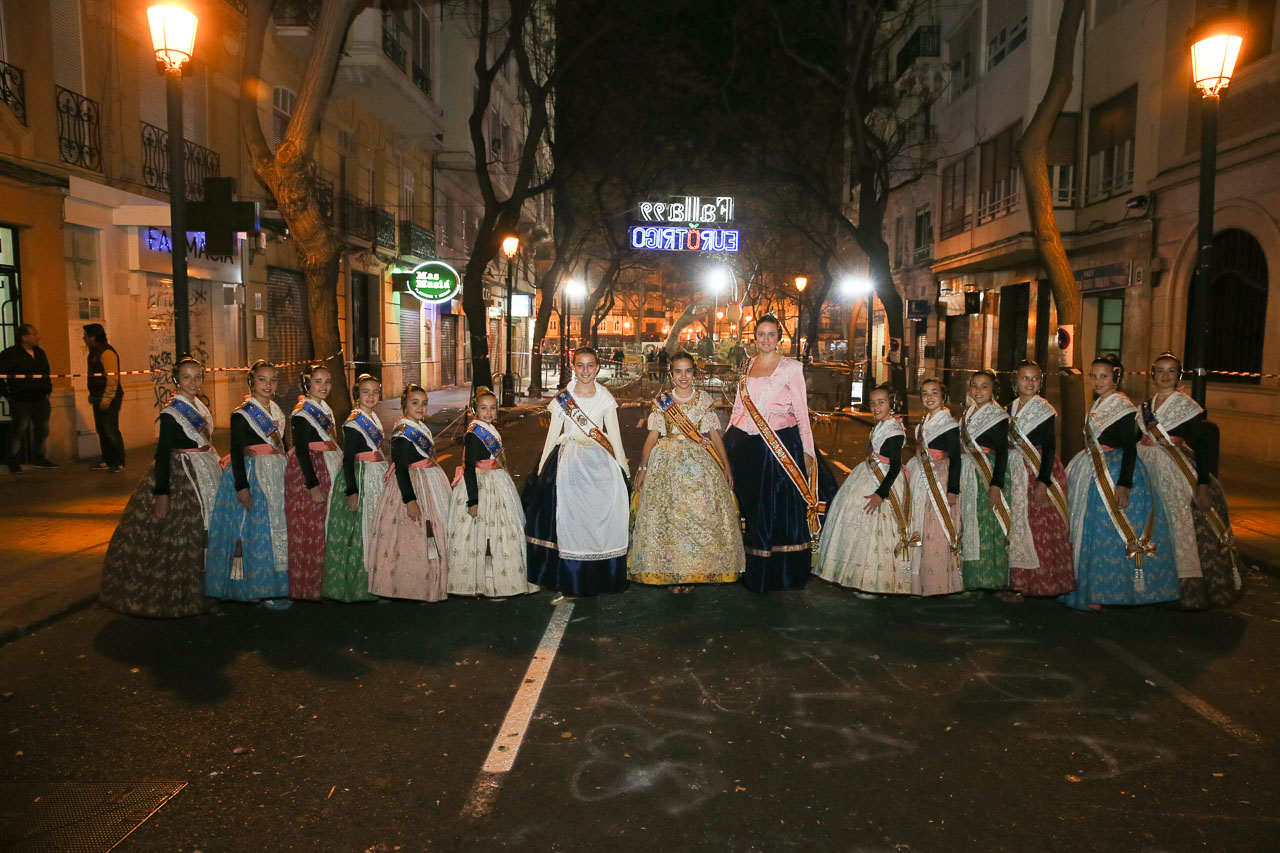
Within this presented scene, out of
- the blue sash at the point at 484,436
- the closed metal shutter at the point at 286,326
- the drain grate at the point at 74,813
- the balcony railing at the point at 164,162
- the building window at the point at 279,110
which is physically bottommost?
the drain grate at the point at 74,813

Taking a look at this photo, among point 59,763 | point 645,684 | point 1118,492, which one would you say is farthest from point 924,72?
point 59,763

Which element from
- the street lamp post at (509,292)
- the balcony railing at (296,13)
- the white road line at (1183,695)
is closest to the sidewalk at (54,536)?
the white road line at (1183,695)

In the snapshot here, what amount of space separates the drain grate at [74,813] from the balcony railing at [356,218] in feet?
61.7

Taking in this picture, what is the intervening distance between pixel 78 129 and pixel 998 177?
19.1 metres

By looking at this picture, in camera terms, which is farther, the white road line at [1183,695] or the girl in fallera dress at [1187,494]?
the girl in fallera dress at [1187,494]

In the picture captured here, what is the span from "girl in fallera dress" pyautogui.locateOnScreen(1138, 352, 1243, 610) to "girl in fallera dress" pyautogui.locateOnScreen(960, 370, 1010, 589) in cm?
101

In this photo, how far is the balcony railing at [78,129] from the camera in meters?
12.2

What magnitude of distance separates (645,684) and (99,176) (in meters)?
12.3

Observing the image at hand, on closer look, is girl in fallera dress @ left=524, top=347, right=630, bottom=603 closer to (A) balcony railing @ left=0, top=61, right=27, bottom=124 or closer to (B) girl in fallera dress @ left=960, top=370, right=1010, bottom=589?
(B) girl in fallera dress @ left=960, top=370, right=1010, bottom=589

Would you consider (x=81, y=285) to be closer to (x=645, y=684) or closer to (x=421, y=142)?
(x=645, y=684)

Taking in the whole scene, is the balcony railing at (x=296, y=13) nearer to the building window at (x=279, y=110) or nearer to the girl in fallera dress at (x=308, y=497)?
the building window at (x=279, y=110)

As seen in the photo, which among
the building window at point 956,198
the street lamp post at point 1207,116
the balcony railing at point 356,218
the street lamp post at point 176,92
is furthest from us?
the building window at point 956,198

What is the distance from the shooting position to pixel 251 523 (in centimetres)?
595

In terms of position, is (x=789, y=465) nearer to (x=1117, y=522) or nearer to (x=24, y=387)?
(x=1117, y=522)
